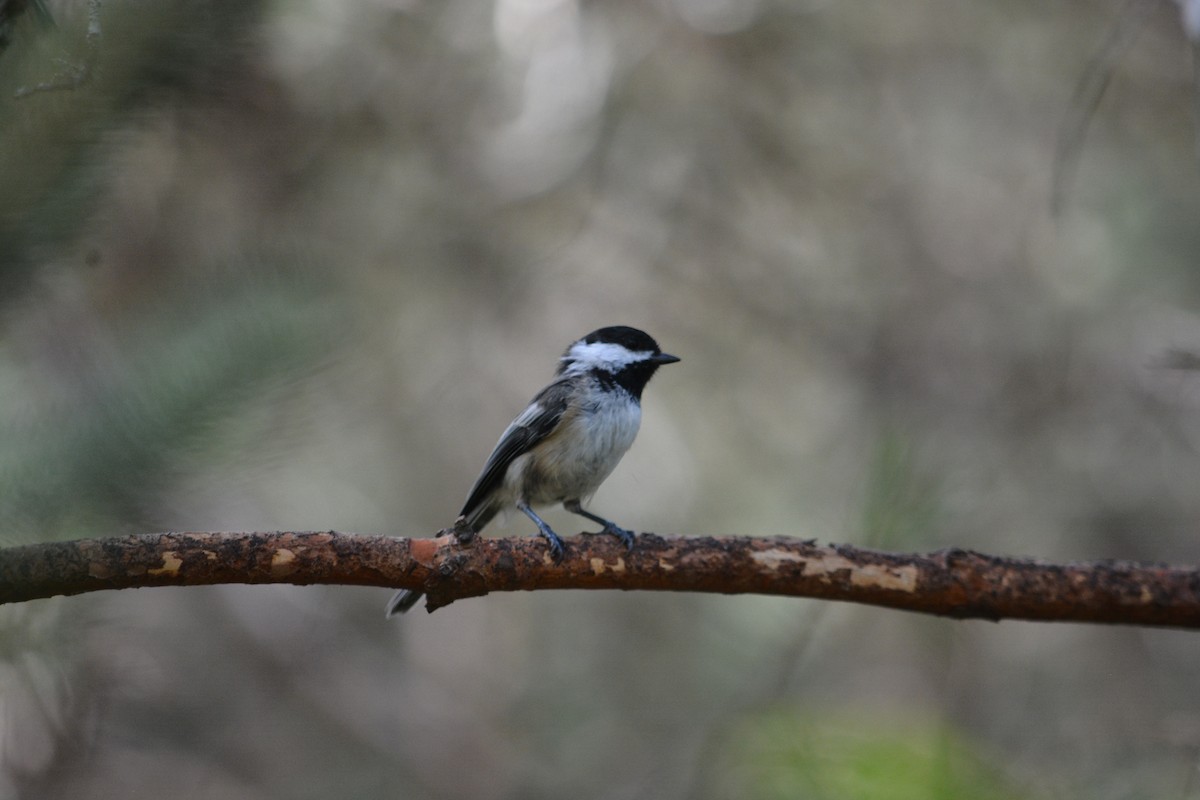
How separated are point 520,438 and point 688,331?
7.09ft

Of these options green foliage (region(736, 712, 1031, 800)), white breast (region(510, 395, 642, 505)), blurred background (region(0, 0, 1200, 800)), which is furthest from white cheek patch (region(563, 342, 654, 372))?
green foliage (region(736, 712, 1031, 800))

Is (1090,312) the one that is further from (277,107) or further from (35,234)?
(35,234)

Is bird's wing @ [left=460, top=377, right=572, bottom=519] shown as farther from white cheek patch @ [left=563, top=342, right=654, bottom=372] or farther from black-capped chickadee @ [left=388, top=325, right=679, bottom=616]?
white cheek patch @ [left=563, top=342, right=654, bottom=372]

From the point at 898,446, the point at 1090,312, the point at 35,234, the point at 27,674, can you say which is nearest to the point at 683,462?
the point at 1090,312

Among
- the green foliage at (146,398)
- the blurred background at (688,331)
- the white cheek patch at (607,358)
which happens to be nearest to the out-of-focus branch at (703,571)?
the green foliage at (146,398)

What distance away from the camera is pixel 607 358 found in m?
2.83

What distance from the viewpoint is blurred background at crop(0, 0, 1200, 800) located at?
374 centimetres

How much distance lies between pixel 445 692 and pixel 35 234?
3578 millimetres

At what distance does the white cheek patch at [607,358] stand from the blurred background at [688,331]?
2.34 feet

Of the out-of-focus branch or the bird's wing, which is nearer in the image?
the out-of-focus branch

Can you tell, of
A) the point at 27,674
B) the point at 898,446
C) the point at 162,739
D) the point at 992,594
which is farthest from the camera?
the point at 162,739

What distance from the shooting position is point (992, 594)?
1.37 m

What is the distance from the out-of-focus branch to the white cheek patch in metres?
1.26

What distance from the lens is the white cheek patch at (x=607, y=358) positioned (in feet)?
9.21
